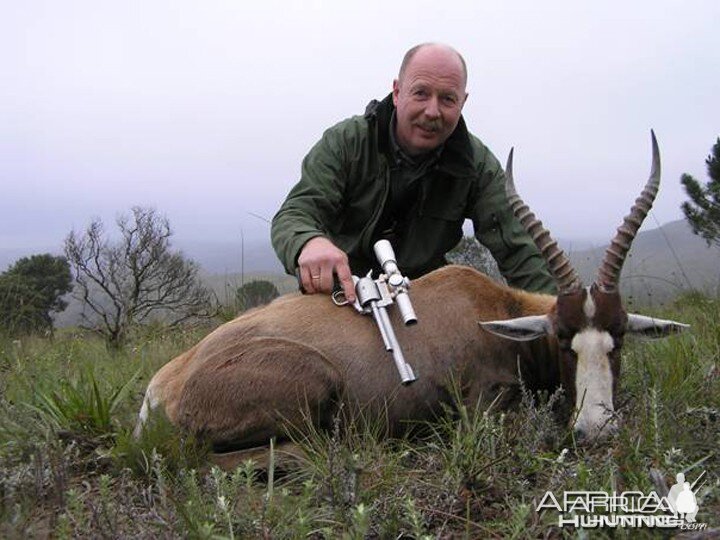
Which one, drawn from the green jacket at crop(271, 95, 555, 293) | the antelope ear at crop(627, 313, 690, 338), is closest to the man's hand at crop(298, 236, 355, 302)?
the green jacket at crop(271, 95, 555, 293)

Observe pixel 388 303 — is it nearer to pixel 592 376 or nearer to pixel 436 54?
pixel 592 376

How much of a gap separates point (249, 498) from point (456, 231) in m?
3.74

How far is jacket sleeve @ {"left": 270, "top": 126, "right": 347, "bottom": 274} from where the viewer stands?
5.07m

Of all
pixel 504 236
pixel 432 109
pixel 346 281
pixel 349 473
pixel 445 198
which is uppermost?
pixel 432 109

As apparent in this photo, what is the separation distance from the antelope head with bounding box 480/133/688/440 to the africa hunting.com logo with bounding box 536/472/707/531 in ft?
4.13

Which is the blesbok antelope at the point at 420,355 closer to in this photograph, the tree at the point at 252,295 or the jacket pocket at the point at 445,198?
the jacket pocket at the point at 445,198

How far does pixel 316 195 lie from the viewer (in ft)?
18.1

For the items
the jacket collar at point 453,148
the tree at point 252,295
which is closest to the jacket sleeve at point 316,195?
the jacket collar at point 453,148

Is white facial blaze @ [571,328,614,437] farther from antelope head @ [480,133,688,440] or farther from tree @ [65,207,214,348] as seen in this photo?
tree @ [65,207,214,348]

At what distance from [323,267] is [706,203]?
14.3 m

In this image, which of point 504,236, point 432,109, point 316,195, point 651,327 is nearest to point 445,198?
point 504,236

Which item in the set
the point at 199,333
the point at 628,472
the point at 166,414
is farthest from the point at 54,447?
the point at 199,333

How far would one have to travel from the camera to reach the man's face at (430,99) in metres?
5.53

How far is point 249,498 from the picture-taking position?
2.74 meters
